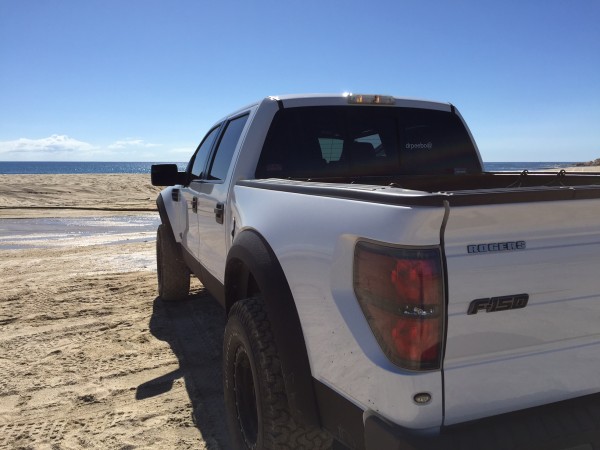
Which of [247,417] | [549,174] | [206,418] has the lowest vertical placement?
[206,418]

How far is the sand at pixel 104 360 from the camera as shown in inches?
120

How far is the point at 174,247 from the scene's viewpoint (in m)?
5.28

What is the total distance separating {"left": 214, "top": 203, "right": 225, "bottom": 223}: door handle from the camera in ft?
11.0

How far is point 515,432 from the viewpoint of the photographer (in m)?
1.56

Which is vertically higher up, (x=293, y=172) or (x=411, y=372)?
(x=293, y=172)

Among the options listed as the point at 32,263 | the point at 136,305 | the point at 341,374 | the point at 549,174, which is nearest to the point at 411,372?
the point at 341,374

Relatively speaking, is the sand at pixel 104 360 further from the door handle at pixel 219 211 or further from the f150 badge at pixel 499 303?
the f150 badge at pixel 499 303

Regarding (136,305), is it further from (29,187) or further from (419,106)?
(29,187)

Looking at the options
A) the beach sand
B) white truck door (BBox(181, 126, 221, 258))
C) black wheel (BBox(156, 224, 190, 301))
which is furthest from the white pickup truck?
the beach sand

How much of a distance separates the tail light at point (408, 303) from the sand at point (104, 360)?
67.4 inches

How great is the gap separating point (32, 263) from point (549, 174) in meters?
7.27

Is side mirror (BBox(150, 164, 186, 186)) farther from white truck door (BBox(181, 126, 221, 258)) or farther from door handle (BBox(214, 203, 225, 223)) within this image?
door handle (BBox(214, 203, 225, 223))

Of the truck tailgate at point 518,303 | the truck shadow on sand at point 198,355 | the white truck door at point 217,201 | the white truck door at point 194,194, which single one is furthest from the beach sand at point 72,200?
the truck tailgate at point 518,303

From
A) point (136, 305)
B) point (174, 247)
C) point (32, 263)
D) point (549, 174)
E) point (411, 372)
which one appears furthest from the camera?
point (32, 263)
